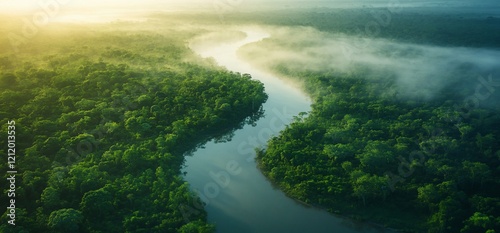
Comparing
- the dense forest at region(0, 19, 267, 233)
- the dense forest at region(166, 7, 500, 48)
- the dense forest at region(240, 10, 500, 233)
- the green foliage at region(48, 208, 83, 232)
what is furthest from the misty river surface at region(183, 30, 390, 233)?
the dense forest at region(166, 7, 500, 48)

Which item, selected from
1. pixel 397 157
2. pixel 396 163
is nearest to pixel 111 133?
pixel 396 163

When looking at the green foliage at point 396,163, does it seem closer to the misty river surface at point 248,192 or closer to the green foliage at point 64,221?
the misty river surface at point 248,192

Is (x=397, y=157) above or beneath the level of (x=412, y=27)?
beneath

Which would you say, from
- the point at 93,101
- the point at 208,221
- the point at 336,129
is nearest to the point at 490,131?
the point at 336,129

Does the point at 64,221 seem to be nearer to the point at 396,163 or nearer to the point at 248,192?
the point at 248,192

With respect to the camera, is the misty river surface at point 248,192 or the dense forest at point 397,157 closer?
A: the dense forest at point 397,157

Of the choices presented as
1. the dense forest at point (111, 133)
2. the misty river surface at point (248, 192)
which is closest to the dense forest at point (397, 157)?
the misty river surface at point (248, 192)
